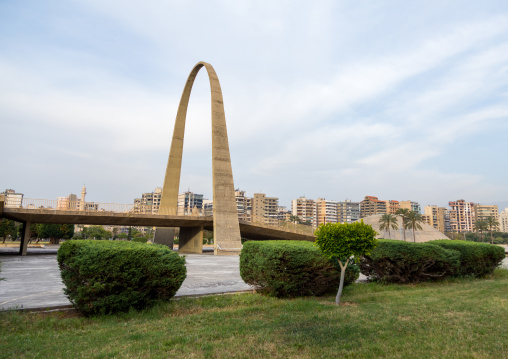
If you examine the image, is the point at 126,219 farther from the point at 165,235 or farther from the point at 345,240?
the point at 345,240

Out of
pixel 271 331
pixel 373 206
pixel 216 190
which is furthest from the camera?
pixel 373 206

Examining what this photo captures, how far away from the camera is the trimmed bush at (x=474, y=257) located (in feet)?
42.0

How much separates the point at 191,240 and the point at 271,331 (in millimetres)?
31958

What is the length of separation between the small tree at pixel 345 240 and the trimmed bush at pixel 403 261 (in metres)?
2.93

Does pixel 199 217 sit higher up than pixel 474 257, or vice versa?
pixel 199 217

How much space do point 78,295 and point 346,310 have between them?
17.7ft

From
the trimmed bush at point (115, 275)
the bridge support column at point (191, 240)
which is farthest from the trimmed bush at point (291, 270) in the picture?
the bridge support column at point (191, 240)

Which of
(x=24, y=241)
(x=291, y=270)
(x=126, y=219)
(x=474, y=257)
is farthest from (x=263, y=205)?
(x=291, y=270)

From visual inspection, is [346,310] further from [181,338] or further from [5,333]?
[5,333]

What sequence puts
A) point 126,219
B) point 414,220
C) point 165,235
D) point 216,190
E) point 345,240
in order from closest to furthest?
point 345,240, point 216,190, point 126,219, point 165,235, point 414,220

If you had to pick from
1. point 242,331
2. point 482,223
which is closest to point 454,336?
point 242,331

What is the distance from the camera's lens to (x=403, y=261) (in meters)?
10.7

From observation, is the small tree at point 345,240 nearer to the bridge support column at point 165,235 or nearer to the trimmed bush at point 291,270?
the trimmed bush at point 291,270

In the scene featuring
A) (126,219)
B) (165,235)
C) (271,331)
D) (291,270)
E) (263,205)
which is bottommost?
(271,331)
